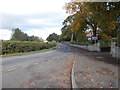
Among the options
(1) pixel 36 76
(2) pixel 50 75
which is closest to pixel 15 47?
(1) pixel 36 76

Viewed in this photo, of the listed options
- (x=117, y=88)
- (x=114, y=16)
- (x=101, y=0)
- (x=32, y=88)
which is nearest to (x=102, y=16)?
(x=114, y=16)

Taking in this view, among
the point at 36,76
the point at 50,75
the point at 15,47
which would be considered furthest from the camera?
the point at 15,47

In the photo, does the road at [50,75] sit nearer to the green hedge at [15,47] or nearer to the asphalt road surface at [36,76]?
the asphalt road surface at [36,76]

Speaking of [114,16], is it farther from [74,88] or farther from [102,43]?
[102,43]

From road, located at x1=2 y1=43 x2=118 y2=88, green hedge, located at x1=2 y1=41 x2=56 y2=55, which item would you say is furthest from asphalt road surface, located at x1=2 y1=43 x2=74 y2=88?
green hedge, located at x1=2 y1=41 x2=56 y2=55

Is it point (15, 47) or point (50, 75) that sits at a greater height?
point (15, 47)

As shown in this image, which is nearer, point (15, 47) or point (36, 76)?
point (36, 76)

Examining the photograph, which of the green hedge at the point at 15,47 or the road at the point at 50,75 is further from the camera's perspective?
the green hedge at the point at 15,47

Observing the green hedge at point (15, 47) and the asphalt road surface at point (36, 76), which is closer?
the asphalt road surface at point (36, 76)

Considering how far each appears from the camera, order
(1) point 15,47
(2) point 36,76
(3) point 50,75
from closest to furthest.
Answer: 1. (2) point 36,76
2. (3) point 50,75
3. (1) point 15,47

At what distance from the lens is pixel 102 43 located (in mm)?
19859

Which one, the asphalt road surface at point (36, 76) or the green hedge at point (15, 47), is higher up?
the green hedge at point (15, 47)

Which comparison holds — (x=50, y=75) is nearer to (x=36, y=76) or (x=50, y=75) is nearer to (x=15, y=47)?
(x=36, y=76)

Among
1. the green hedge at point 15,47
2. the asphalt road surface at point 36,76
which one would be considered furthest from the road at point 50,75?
the green hedge at point 15,47
